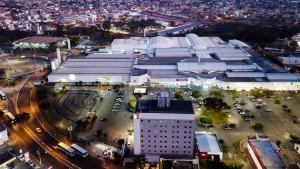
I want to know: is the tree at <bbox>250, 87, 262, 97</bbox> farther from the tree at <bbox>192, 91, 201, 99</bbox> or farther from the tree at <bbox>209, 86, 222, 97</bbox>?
the tree at <bbox>192, 91, 201, 99</bbox>

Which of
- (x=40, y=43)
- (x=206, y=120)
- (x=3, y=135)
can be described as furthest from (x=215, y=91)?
(x=40, y=43)

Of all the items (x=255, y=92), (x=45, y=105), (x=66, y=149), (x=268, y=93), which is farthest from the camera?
(x=255, y=92)

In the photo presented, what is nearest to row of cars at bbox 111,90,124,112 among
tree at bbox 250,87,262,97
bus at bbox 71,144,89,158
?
bus at bbox 71,144,89,158

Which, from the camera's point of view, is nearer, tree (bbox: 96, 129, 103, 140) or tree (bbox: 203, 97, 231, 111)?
tree (bbox: 96, 129, 103, 140)

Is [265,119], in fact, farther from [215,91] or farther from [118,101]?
[118,101]

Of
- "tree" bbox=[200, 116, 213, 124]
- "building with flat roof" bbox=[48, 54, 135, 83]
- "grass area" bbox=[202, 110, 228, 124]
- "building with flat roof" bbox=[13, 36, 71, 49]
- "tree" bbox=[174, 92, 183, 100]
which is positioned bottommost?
"grass area" bbox=[202, 110, 228, 124]
